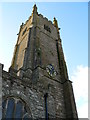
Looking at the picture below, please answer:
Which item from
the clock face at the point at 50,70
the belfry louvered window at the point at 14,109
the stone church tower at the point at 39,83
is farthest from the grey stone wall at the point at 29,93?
the clock face at the point at 50,70

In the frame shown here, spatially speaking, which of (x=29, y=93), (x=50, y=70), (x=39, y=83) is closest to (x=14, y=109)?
(x=29, y=93)

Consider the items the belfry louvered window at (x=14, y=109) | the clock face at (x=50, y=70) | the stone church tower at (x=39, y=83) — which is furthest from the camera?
the clock face at (x=50, y=70)

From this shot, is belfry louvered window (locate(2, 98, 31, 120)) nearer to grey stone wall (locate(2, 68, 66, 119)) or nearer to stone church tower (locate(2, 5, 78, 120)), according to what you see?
stone church tower (locate(2, 5, 78, 120))

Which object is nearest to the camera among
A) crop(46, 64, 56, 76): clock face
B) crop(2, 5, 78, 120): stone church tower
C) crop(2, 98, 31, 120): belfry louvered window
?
crop(2, 98, 31, 120): belfry louvered window

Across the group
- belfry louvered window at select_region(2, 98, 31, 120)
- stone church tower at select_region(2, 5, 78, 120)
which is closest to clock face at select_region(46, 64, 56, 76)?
stone church tower at select_region(2, 5, 78, 120)

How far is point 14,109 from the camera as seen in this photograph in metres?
9.62

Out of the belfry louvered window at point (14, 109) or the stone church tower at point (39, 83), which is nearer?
the belfry louvered window at point (14, 109)

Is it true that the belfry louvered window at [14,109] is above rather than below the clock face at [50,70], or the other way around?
below

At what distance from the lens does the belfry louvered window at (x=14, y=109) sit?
9203 mm

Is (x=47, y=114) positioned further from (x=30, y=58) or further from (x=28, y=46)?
(x=28, y=46)

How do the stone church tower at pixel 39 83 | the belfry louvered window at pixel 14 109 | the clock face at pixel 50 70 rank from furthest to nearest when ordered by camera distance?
the clock face at pixel 50 70 < the stone church tower at pixel 39 83 < the belfry louvered window at pixel 14 109

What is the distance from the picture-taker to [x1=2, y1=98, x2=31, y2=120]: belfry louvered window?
9203mm

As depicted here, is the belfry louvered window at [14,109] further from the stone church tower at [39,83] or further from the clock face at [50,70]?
the clock face at [50,70]

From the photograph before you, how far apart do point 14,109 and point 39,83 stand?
413 centimetres
